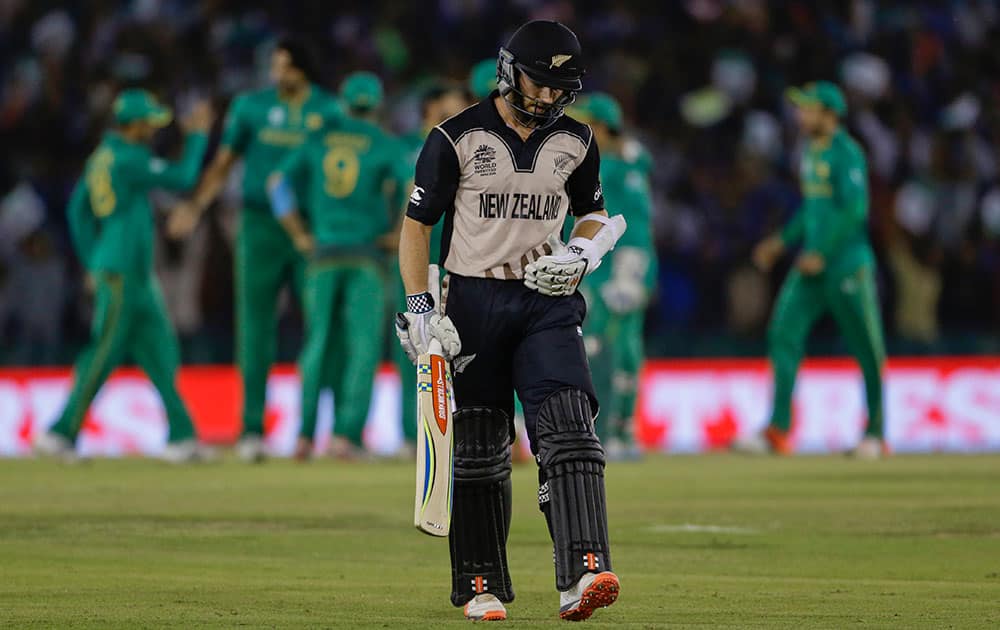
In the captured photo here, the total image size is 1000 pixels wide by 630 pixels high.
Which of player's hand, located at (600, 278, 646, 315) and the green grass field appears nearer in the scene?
the green grass field

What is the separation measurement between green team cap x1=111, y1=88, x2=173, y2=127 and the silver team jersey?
363 inches

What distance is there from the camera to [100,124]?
25.3 metres

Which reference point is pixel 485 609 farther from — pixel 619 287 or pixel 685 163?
pixel 685 163

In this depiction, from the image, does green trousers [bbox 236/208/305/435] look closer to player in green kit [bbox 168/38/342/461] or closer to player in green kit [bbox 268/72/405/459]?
player in green kit [bbox 168/38/342/461]

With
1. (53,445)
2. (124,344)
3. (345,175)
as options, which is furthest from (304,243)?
(53,445)

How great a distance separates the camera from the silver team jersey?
7.59m

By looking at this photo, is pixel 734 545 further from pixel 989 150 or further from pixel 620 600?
pixel 989 150

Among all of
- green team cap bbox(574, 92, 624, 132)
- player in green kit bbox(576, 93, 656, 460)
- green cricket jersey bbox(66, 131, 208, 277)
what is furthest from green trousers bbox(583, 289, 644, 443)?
green cricket jersey bbox(66, 131, 208, 277)

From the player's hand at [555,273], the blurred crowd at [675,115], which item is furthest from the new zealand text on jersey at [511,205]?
the blurred crowd at [675,115]

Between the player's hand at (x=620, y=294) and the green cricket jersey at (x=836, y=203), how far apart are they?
5.43ft

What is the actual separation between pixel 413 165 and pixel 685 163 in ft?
28.9

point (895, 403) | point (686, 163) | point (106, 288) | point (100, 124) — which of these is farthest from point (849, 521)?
point (100, 124)

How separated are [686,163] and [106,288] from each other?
10.4m

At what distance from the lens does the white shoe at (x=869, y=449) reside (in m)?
18.2
